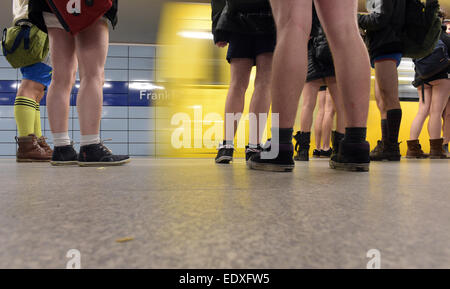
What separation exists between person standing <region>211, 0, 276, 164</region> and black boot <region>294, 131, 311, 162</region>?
0.66 metres

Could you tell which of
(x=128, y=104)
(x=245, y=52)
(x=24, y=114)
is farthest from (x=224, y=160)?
(x=128, y=104)

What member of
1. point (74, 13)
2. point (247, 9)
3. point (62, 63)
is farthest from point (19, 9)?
point (247, 9)

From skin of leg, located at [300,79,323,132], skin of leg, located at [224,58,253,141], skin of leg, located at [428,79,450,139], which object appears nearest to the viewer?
skin of leg, located at [224,58,253,141]

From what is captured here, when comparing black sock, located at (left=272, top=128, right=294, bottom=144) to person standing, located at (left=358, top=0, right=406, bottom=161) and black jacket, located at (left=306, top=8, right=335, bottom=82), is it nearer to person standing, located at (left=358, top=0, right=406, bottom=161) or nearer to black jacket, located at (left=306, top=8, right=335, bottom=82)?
person standing, located at (left=358, top=0, right=406, bottom=161)

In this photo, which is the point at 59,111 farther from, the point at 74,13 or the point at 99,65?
the point at 74,13

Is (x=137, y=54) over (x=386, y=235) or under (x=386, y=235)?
over

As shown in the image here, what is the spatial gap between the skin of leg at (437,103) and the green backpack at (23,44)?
3181 mm

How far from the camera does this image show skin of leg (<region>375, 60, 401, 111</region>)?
1.82 m

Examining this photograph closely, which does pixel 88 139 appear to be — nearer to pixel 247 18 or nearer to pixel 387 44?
pixel 247 18

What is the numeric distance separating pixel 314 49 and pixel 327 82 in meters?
0.27

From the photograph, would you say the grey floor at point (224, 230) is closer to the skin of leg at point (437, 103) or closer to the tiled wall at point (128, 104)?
the skin of leg at point (437, 103)

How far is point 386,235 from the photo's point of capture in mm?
294

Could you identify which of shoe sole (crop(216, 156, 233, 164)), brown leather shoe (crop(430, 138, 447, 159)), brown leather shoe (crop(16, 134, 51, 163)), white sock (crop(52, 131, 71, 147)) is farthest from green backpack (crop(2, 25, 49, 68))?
brown leather shoe (crop(430, 138, 447, 159))

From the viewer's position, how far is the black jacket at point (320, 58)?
6.87 feet
